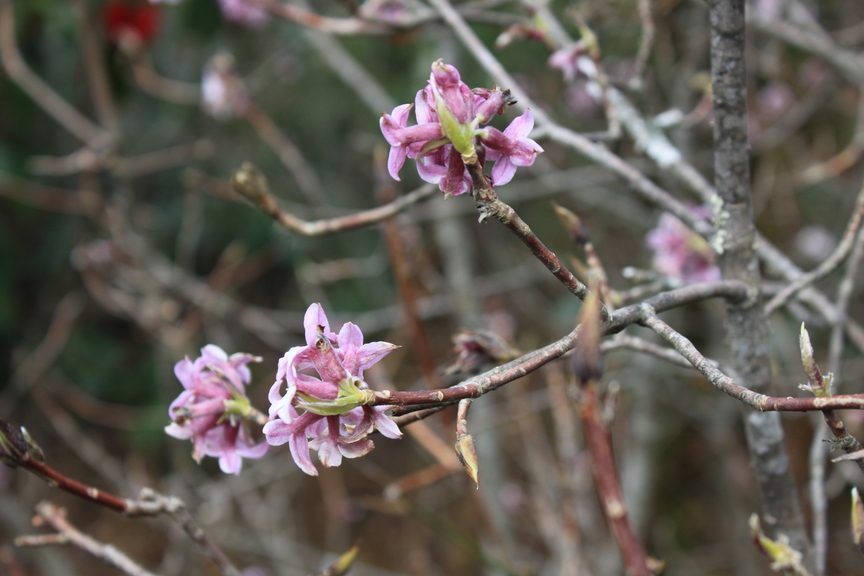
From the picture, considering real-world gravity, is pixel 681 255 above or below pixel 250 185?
above

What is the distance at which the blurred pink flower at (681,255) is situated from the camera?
56.7 inches

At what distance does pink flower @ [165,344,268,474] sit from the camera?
0.78 meters

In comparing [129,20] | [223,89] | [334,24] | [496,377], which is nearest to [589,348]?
[496,377]

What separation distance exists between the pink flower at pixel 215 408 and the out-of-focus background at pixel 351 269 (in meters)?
0.56

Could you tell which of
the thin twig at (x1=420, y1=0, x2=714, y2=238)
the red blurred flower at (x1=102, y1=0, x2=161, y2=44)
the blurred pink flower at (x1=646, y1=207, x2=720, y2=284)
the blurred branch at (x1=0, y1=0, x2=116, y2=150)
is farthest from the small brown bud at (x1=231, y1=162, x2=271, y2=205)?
the red blurred flower at (x1=102, y1=0, x2=161, y2=44)

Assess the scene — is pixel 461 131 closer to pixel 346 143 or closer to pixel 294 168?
pixel 294 168

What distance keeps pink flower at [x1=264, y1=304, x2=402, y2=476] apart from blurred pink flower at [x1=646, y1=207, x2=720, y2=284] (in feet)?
3.35

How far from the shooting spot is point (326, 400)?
1.88 feet

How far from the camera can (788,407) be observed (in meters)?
0.51

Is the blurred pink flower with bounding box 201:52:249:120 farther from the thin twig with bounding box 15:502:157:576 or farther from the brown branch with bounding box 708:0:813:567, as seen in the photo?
the brown branch with bounding box 708:0:813:567

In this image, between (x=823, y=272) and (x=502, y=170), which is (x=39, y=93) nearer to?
(x=502, y=170)

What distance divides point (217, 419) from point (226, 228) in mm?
4031

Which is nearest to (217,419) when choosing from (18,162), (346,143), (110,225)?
(110,225)

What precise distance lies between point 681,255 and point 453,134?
1.11 meters
